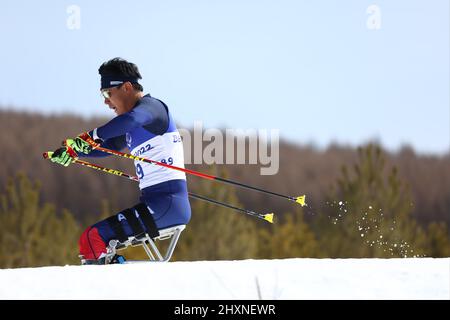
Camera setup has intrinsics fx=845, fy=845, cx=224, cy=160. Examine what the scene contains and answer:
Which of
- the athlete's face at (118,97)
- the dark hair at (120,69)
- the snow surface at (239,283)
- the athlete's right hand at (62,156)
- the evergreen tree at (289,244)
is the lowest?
the evergreen tree at (289,244)

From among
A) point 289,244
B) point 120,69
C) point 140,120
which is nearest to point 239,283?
point 140,120

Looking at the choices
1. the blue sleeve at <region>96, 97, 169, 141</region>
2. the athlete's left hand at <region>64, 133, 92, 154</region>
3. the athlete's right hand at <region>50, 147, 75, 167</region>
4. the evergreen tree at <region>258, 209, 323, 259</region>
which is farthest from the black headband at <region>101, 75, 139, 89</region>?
the evergreen tree at <region>258, 209, 323, 259</region>

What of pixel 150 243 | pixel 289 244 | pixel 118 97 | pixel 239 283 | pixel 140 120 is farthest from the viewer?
pixel 289 244

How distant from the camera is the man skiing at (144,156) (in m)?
5.91

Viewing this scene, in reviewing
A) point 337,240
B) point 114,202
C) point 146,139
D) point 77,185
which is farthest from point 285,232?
point 146,139

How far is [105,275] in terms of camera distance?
161 inches

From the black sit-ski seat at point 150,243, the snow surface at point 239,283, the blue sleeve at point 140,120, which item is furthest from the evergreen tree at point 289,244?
the snow surface at point 239,283

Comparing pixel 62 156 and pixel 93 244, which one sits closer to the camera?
pixel 62 156

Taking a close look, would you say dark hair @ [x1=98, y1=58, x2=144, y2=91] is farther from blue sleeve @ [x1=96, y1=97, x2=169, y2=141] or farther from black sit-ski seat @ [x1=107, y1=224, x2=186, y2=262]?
black sit-ski seat @ [x1=107, y1=224, x2=186, y2=262]

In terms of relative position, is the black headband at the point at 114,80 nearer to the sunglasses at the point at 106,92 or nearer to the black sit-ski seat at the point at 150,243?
the sunglasses at the point at 106,92

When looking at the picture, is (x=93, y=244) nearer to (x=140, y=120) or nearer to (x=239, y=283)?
(x=140, y=120)

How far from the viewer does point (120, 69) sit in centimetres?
620

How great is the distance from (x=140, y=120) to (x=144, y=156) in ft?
1.42
